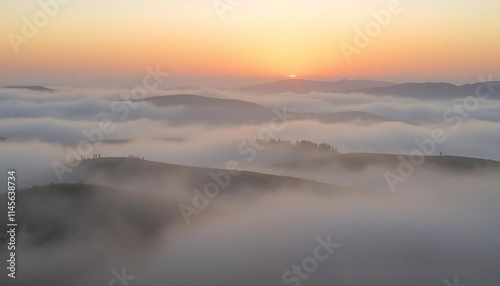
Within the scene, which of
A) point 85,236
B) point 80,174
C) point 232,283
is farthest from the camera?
point 80,174

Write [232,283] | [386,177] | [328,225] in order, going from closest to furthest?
[232,283] → [328,225] → [386,177]

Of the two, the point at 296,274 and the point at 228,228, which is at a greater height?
the point at 228,228

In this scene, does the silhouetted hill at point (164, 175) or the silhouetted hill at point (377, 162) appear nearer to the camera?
the silhouetted hill at point (164, 175)

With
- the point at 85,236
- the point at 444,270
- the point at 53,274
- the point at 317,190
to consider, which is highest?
the point at 317,190

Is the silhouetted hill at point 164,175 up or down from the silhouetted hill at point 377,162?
down

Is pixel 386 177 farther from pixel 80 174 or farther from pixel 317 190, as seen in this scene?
pixel 80 174

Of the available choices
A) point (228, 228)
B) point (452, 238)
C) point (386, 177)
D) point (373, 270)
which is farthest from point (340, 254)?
point (386, 177)

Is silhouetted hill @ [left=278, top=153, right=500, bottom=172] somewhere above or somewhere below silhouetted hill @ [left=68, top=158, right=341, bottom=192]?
above

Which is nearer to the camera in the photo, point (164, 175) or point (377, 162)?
point (164, 175)

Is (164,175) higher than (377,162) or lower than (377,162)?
lower

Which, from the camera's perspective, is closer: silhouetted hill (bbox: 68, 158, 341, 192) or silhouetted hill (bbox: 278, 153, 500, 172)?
silhouetted hill (bbox: 68, 158, 341, 192)

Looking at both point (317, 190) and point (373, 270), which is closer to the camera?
point (373, 270)
